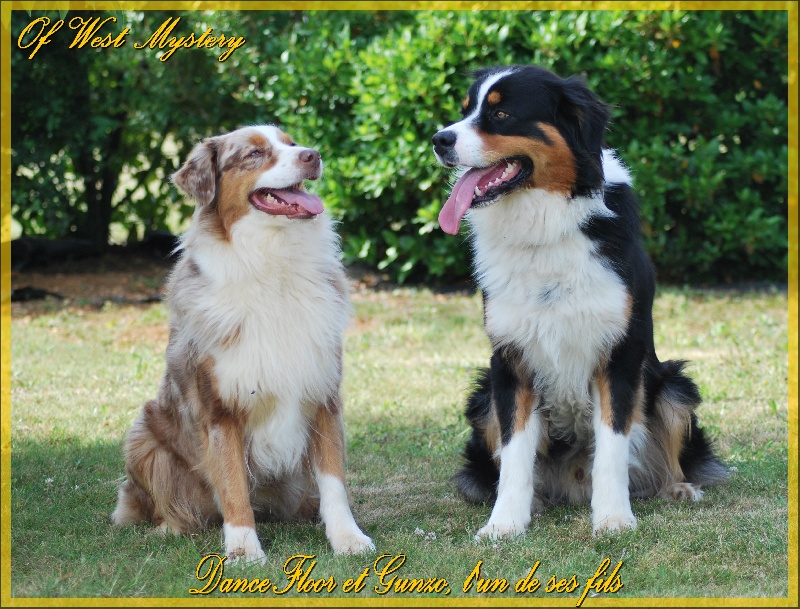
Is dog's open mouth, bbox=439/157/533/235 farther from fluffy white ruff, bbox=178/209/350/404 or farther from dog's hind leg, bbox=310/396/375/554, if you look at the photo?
dog's hind leg, bbox=310/396/375/554

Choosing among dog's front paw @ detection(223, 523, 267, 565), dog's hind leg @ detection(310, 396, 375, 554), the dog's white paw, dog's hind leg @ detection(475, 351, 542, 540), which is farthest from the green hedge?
A: dog's front paw @ detection(223, 523, 267, 565)

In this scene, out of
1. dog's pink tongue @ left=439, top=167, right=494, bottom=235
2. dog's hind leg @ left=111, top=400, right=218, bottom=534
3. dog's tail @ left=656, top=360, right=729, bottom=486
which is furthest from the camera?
dog's tail @ left=656, top=360, right=729, bottom=486

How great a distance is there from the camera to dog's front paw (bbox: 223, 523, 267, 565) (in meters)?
3.77

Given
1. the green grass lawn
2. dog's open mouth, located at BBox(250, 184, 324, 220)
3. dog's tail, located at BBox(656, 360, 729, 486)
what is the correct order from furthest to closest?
dog's tail, located at BBox(656, 360, 729, 486)
dog's open mouth, located at BBox(250, 184, 324, 220)
the green grass lawn

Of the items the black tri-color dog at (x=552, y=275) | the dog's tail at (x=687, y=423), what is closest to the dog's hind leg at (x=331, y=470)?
the black tri-color dog at (x=552, y=275)

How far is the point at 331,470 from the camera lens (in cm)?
402

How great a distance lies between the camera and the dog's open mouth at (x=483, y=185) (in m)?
3.96

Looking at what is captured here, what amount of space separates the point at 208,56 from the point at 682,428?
7.49 m

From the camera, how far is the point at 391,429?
5.98 metres

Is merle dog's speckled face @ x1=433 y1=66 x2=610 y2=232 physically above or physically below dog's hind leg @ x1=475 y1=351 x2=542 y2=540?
above

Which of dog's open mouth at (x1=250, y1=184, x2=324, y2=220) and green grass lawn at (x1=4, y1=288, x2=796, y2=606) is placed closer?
green grass lawn at (x1=4, y1=288, x2=796, y2=606)

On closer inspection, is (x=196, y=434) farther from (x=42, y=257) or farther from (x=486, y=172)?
(x=42, y=257)

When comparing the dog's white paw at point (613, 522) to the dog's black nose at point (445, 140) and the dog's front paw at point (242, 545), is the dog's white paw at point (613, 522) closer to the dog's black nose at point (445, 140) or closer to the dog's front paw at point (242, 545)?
the dog's front paw at point (242, 545)

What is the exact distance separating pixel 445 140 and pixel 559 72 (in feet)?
18.2
